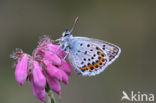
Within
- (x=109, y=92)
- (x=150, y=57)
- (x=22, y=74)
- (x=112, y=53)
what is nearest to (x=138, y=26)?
(x=150, y=57)

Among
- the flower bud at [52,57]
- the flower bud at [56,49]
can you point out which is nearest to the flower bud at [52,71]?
the flower bud at [52,57]

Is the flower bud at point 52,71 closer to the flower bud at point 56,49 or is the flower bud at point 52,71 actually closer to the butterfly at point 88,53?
the flower bud at point 56,49

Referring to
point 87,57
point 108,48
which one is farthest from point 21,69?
point 108,48

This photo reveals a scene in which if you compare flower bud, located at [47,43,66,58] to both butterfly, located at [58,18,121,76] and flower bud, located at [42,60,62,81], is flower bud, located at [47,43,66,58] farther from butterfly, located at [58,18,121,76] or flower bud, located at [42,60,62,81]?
flower bud, located at [42,60,62,81]

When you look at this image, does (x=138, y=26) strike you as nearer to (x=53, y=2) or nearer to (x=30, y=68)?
(x=53, y=2)

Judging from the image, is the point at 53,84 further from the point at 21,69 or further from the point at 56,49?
the point at 56,49

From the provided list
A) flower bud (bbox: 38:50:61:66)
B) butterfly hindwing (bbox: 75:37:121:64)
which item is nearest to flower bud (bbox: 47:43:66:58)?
flower bud (bbox: 38:50:61:66)
